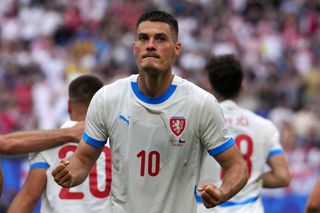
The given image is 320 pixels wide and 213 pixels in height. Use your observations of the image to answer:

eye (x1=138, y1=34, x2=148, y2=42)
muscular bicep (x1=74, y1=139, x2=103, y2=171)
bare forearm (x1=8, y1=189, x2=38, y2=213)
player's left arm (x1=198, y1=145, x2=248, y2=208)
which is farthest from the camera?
bare forearm (x1=8, y1=189, x2=38, y2=213)

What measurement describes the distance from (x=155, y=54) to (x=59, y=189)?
1.64 meters

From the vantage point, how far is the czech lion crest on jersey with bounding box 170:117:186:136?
6.54 meters

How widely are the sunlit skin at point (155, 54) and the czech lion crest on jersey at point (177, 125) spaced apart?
0.20 metres

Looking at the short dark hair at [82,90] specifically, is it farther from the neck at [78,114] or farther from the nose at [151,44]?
the nose at [151,44]

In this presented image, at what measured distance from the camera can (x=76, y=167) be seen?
6.52m

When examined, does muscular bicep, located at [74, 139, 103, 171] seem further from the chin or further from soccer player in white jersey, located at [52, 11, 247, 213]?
the chin

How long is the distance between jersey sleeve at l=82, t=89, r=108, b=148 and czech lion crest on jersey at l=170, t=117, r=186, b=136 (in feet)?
1.41

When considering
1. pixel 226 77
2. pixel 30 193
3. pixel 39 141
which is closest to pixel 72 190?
pixel 30 193

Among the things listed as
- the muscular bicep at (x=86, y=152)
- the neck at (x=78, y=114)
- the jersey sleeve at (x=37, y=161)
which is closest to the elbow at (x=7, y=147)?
the jersey sleeve at (x=37, y=161)

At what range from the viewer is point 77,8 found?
23109mm

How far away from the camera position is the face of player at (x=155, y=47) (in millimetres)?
6402

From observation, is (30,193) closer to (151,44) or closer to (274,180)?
(151,44)

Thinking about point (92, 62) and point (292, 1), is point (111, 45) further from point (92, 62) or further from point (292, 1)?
point (292, 1)

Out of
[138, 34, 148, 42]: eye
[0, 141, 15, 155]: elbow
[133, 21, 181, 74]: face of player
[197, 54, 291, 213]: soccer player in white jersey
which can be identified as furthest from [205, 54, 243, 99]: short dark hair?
[138, 34, 148, 42]: eye
